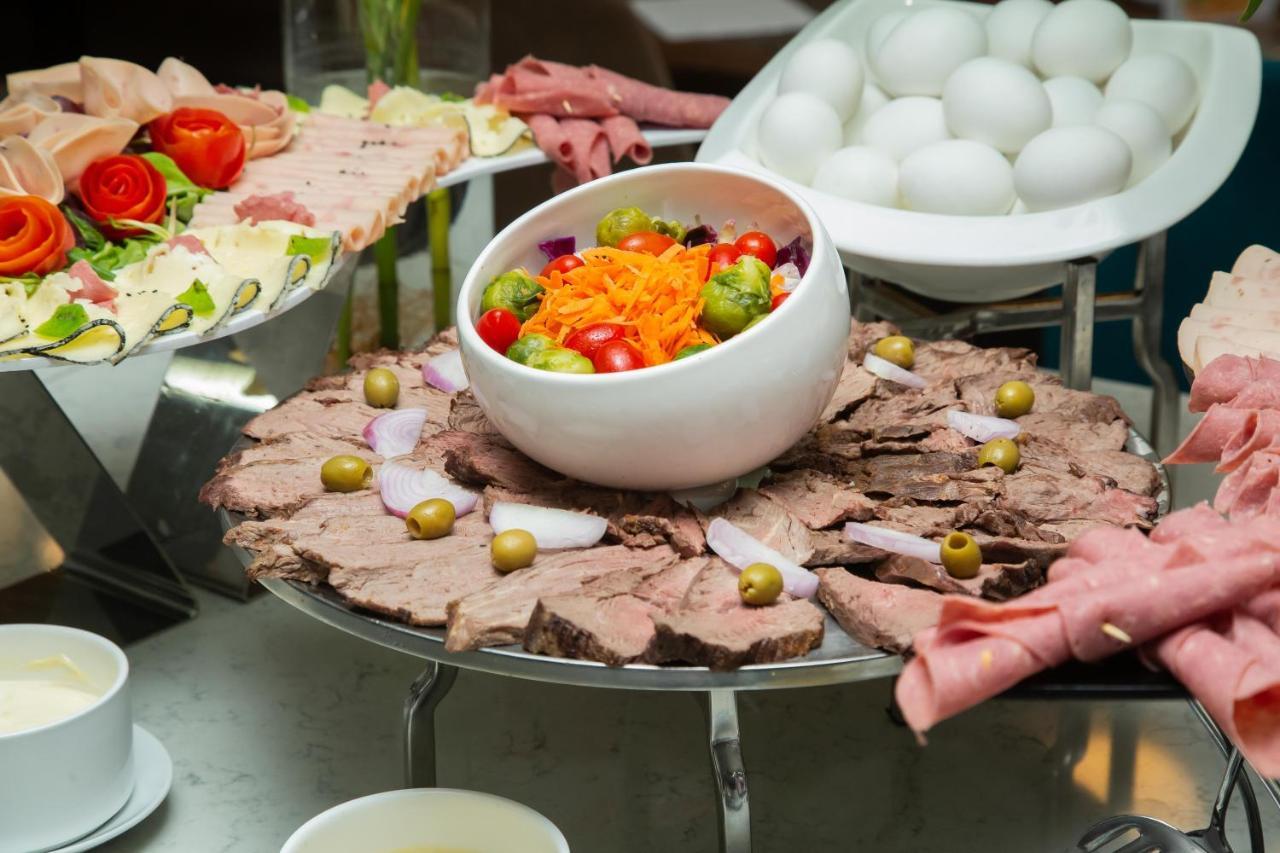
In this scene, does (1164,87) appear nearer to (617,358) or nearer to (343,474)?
(617,358)

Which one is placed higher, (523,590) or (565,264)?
(565,264)

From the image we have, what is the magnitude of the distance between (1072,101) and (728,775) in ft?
4.18

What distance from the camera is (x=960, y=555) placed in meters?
1.27

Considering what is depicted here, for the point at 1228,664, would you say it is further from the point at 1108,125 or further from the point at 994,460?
the point at 1108,125

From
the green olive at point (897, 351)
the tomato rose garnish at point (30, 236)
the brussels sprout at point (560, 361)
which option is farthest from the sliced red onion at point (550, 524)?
the tomato rose garnish at point (30, 236)

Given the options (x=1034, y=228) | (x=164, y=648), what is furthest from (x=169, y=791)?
(x=1034, y=228)

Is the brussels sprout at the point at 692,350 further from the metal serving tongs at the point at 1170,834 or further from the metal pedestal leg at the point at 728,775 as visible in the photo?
the metal serving tongs at the point at 1170,834

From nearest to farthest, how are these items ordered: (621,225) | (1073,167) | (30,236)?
1. (621,225)
2. (30,236)
3. (1073,167)

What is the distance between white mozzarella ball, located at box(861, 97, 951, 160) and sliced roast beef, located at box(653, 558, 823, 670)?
1088 mm

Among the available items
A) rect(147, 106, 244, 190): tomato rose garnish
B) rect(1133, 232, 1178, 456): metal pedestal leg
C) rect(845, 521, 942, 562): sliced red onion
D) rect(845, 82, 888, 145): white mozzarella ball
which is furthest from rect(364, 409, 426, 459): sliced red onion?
rect(1133, 232, 1178, 456): metal pedestal leg

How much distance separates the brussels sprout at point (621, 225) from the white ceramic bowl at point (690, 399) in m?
0.15

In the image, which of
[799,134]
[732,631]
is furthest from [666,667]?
[799,134]

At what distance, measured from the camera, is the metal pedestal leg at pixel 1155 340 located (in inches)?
85.2

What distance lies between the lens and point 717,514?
1.43 m
